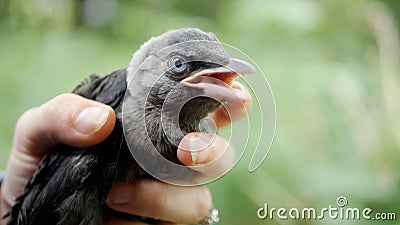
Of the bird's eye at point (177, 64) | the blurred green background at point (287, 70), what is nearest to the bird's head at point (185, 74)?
the bird's eye at point (177, 64)

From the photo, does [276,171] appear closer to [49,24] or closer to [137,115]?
[137,115]

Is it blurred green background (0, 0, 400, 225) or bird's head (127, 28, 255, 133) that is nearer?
bird's head (127, 28, 255, 133)

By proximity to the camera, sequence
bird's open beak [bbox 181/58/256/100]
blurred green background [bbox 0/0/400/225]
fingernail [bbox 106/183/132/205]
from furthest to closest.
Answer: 1. blurred green background [bbox 0/0/400/225]
2. fingernail [bbox 106/183/132/205]
3. bird's open beak [bbox 181/58/256/100]

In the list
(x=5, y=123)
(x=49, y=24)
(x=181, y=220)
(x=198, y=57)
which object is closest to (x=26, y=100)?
(x=5, y=123)

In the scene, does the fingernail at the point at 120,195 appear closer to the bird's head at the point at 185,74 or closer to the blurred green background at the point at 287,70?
the bird's head at the point at 185,74

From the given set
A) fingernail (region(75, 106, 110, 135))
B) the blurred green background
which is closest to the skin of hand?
fingernail (region(75, 106, 110, 135))

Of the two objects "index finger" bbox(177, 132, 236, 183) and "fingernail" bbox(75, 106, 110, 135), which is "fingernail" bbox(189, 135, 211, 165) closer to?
"index finger" bbox(177, 132, 236, 183)
